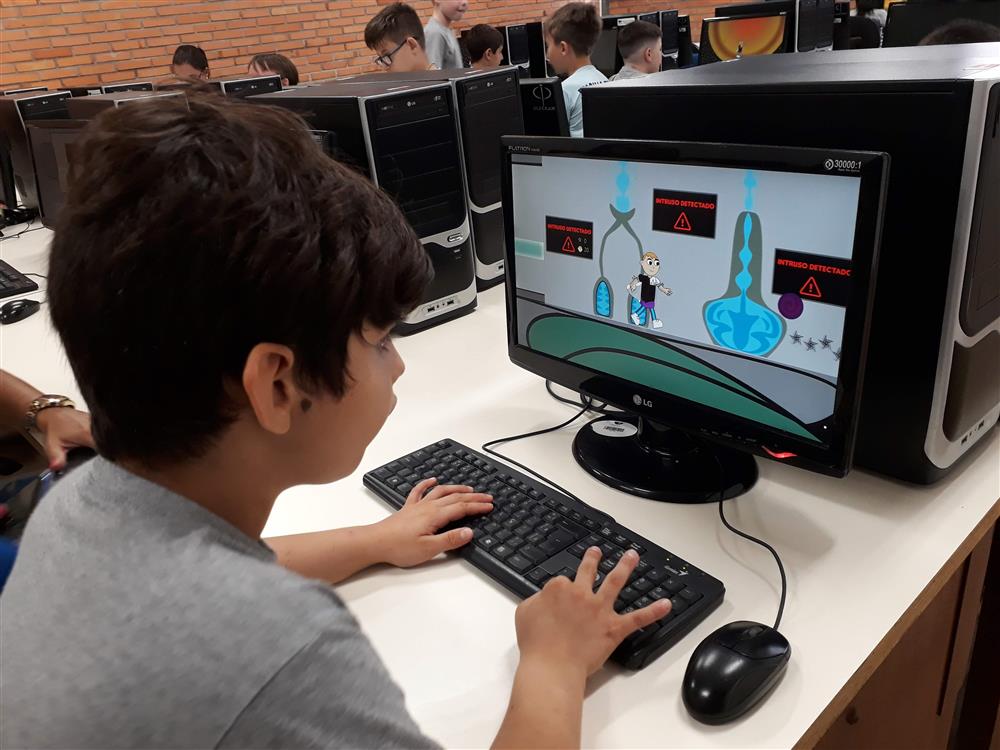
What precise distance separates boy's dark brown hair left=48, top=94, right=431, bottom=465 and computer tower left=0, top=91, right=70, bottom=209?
2532 millimetres

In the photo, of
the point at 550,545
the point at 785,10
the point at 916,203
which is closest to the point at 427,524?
the point at 550,545

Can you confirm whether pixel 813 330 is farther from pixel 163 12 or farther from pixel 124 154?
pixel 163 12

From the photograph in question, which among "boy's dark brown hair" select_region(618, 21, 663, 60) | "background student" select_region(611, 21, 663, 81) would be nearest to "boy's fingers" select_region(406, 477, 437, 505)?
"background student" select_region(611, 21, 663, 81)

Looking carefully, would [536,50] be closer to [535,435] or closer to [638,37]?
[638,37]

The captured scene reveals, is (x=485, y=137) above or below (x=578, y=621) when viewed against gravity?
above

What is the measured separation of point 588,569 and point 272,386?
0.36 meters

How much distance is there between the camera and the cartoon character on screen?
2.94 ft

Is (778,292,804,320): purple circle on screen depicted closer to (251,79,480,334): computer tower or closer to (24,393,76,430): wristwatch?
(251,79,480,334): computer tower

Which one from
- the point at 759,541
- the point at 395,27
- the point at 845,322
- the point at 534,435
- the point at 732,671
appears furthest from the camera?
the point at 395,27

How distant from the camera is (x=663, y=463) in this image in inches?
38.9

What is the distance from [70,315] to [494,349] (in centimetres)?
93

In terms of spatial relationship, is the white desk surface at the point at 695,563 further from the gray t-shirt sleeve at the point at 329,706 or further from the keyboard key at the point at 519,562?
the gray t-shirt sleeve at the point at 329,706

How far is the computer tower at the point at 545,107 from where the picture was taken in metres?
1.96

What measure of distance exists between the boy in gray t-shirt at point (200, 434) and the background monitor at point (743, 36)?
3414 mm
